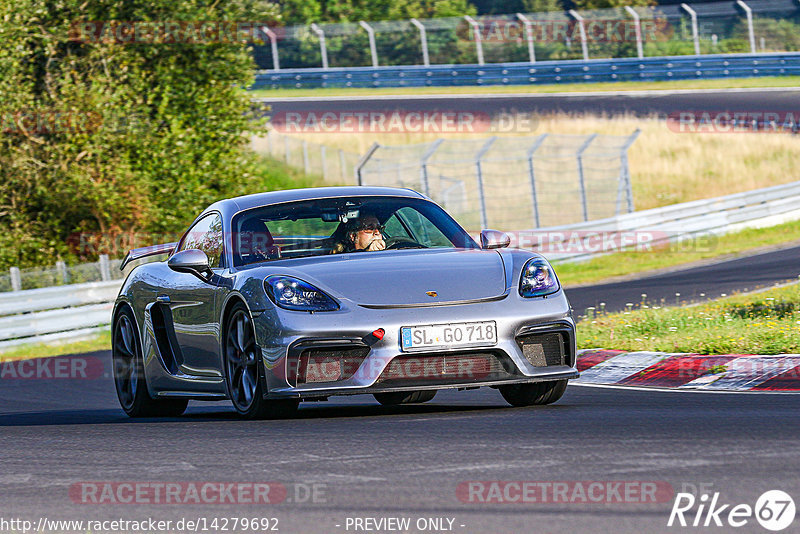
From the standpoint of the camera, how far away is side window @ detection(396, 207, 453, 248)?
349 inches

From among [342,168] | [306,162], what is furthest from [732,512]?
[306,162]

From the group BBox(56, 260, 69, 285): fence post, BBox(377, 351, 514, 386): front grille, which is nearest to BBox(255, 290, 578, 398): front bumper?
BBox(377, 351, 514, 386): front grille

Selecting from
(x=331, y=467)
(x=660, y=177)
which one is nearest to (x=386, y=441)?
(x=331, y=467)

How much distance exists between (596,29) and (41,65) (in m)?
22.8

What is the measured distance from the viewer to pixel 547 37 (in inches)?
1772

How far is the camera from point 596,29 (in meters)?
44.4

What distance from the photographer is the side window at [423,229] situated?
887 centimetres

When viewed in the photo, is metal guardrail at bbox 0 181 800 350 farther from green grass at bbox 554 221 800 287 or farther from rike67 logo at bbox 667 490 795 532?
rike67 logo at bbox 667 490 795 532

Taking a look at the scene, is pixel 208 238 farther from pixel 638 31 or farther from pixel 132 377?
pixel 638 31

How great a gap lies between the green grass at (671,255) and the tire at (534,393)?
13578mm

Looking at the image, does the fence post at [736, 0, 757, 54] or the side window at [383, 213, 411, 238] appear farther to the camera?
the fence post at [736, 0, 757, 54]

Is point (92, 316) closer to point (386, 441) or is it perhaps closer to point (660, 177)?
point (386, 441)

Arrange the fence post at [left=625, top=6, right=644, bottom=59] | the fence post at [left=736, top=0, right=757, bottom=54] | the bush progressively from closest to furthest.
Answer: the bush
the fence post at [left=736, top=0, right=757, bottom=54]
the fence post at [left=625, top=6, right=644, bottom=59]

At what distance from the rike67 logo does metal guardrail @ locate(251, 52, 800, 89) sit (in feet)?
124
